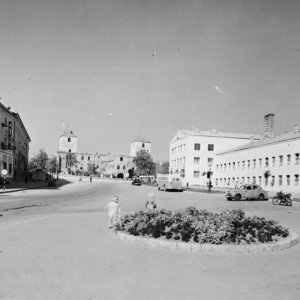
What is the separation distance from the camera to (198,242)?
837 cm

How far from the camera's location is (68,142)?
16475cm

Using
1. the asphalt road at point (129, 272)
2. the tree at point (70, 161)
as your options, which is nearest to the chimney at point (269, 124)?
the asphalt road at point (129, 272)

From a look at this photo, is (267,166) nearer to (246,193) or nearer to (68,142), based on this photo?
(246,193)

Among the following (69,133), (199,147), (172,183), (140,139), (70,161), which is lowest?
(172,183)

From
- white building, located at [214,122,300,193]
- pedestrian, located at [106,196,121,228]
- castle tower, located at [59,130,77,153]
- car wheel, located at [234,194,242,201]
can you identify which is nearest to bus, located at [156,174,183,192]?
white building, located at [214,122,300,193]

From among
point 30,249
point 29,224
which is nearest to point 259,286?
point 30,249

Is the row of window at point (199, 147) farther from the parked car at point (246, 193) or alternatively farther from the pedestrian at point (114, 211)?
the pedestrian at point (114, 211)

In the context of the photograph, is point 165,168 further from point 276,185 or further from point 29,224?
point 29,224

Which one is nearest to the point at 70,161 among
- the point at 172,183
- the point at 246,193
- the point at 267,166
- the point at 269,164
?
the point at 172,183

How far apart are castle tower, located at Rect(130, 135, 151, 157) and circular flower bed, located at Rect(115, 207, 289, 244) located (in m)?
152

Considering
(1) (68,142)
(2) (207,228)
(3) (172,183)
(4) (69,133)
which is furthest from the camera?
(4) (69,133)

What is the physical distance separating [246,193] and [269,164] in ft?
66.8

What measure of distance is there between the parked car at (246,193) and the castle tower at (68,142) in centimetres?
13957

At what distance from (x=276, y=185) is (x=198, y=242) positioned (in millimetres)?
41516
